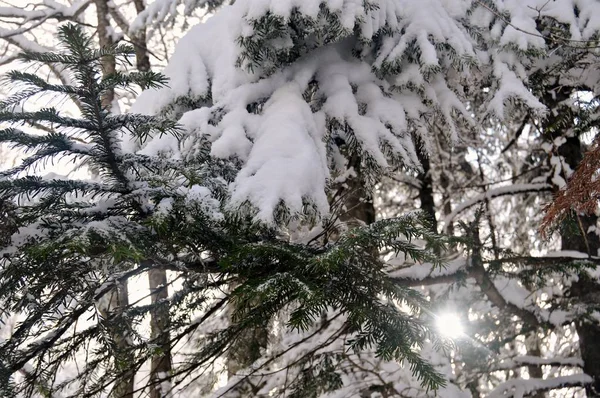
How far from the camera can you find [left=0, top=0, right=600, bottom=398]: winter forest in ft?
5.23

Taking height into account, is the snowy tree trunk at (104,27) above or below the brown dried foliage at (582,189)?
above

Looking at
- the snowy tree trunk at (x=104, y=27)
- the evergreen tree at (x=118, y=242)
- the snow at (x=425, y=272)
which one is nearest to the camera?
the evergreen tree at (x=118, y=242)

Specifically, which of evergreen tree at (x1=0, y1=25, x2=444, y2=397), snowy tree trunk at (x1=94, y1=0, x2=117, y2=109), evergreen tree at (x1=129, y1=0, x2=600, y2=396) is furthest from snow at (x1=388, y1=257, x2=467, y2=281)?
snowy tree trunk at (x1=94, y1=0, x2=117, y2=109)

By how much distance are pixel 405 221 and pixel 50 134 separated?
1205 millimetres

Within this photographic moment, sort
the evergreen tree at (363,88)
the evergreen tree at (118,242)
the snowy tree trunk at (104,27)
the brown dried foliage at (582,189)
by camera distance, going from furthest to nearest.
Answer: the snowy tree trunk at (104,27) → the evergreen tree at (363,88) → the brown dried foliage at (582,189) → the evergreen tree at (118,242)

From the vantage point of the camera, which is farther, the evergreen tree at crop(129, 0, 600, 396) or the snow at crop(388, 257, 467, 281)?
the snow at crop(388, 257, 467, 281)

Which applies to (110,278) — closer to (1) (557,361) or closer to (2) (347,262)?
(2) (347,262)

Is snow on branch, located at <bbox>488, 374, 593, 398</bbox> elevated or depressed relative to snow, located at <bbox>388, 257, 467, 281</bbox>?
depressed

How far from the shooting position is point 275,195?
208 cm

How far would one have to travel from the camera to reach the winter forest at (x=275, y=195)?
5.23ft

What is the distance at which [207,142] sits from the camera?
9.07 feet

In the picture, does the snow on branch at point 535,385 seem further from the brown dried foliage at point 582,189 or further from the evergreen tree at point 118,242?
the evergreen tree at point 118,242

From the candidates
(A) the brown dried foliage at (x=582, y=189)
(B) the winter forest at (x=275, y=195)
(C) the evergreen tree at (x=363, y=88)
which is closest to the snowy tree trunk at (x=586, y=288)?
(B) the winter forest at (x=275, y=195)

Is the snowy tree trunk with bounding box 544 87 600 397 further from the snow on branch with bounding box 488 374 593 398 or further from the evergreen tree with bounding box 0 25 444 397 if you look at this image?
the evergreen tree with bounding box 0 25 444 397
